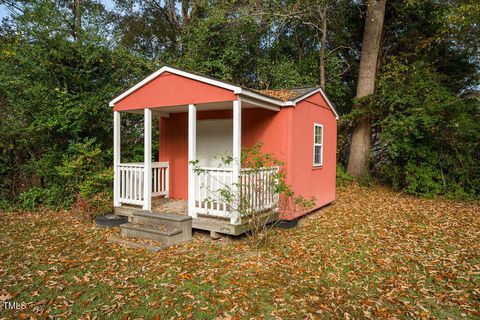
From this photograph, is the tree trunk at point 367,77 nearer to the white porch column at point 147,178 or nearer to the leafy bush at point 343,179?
the leafy bush at point 343,179

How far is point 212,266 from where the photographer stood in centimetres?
462

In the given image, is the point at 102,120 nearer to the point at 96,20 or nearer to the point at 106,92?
the point at 106,92

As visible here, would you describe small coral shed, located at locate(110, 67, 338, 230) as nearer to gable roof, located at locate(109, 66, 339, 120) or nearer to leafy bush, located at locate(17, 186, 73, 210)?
gable roof, located at locate(109, 66, 339, 120)

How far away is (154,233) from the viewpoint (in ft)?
18.3

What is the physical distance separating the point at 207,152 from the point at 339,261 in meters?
4.11

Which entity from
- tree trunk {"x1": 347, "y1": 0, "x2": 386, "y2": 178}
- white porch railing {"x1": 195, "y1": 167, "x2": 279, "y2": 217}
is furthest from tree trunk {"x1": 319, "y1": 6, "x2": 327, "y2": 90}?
white porch railing {"x1": 195, "y1": 167, "x2": 279, "y2": 217}

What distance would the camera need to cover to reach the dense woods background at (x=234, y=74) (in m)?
8.06

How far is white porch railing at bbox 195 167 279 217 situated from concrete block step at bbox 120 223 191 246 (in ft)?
1.95

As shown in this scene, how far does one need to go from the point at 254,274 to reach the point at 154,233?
2.20 meters

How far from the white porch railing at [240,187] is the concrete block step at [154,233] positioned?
596 mm

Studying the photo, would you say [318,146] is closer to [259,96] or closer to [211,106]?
[259,96]

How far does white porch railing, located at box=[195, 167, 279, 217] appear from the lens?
5.49 metres

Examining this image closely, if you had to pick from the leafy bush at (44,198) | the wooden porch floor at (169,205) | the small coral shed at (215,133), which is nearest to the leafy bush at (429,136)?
the small coral shed at (215,133)

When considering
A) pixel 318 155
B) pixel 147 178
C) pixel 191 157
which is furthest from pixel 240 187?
pixel 318 155
